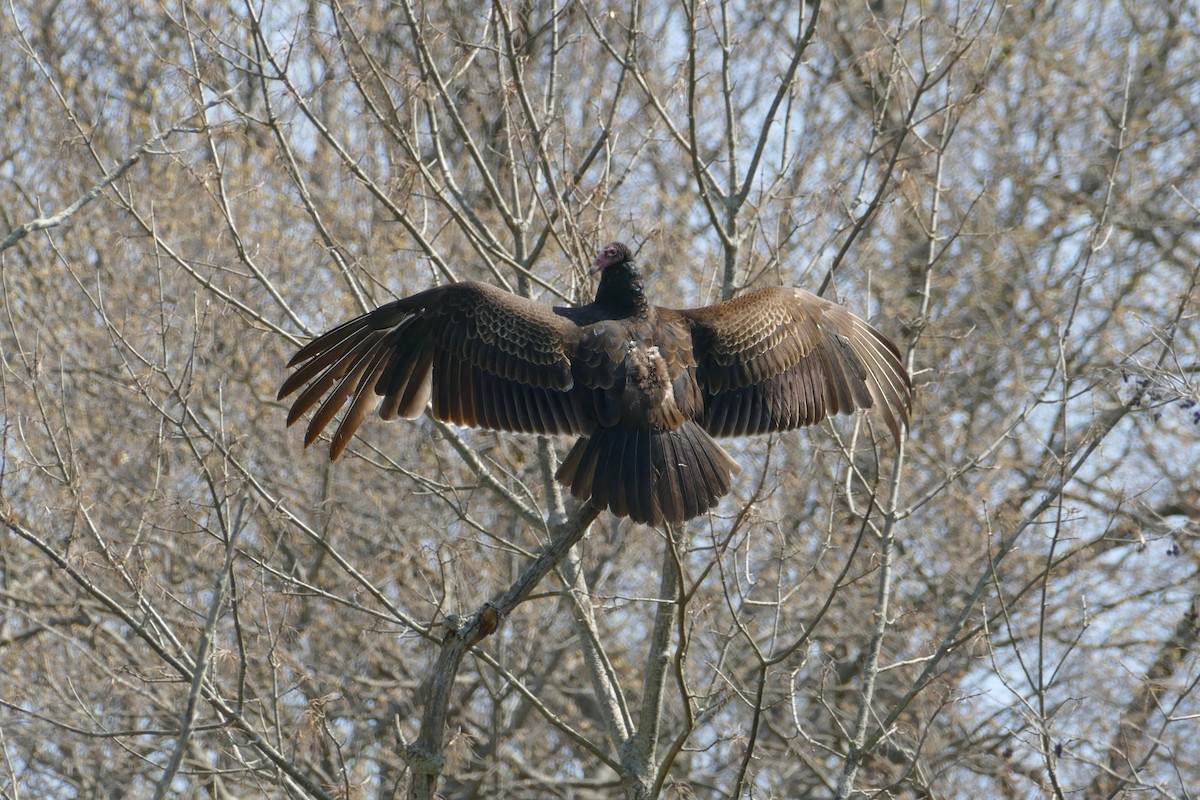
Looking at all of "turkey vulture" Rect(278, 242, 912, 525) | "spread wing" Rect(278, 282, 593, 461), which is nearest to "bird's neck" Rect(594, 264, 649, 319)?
"turkey vulture" Rect(278, 242, 912, 525)

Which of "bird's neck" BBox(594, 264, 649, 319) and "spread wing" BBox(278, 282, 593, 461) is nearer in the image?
"spread wing" BBox(278, 282, 593, 461)

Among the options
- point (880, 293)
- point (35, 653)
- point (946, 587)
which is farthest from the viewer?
point (880, 293)

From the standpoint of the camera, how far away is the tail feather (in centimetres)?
387

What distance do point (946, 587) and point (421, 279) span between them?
10.0 feet

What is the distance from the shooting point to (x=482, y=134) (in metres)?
7.39

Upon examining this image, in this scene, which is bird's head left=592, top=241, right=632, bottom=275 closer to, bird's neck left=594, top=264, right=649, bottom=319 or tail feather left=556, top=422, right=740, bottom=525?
bird's neck left=594, top=264, right=649, bottom=319

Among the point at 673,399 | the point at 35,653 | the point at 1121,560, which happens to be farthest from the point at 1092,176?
the point at 35,653

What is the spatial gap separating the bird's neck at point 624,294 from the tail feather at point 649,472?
44 cm

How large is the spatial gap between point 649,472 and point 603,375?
0.43 m

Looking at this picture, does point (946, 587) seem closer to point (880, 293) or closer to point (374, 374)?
point (880, 293)

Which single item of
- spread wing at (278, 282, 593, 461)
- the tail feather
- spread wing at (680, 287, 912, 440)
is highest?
spread wing at (680, 287, 912, 440)

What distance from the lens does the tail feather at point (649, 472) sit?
3.87 meters

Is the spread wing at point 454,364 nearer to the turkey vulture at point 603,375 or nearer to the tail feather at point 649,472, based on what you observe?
the turkey vulture at point 603,375

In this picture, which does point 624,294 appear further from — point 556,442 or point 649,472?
point 556,442
